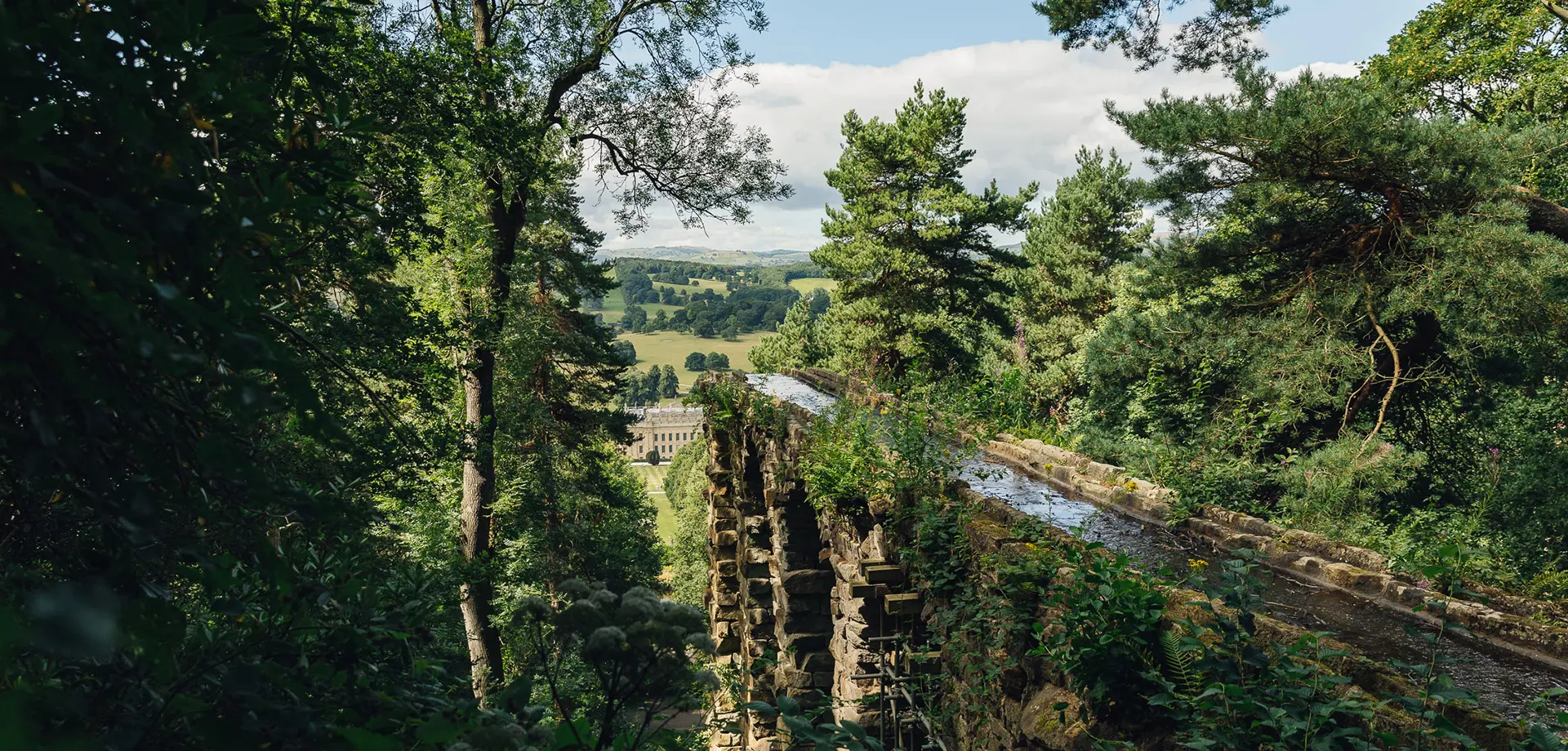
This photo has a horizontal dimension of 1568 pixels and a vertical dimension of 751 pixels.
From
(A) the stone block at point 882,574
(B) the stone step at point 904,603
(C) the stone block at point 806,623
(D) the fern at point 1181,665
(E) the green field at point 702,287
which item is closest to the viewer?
(D) the fern at point 1181,665

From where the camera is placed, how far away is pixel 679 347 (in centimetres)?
10738

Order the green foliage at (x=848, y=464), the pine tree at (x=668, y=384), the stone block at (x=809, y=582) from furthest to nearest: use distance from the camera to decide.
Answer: the pine tree at (x=668, y=384) → the stone block at (x=809, y=582) → the green foliage at (x=848, y=464)

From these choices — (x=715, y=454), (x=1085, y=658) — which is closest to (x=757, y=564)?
(x=715, y=454)

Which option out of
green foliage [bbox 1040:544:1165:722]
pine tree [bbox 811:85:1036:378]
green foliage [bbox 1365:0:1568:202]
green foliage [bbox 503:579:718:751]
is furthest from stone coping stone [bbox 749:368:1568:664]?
pine tree [bbox 811:85:1036:378]

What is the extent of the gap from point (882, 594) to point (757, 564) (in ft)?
27.9

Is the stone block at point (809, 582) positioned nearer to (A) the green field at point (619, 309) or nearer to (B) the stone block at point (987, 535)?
(B) the stone block at point (987, 535)

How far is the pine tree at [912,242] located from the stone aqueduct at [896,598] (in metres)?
6.89

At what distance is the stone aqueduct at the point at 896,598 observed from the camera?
159 inches

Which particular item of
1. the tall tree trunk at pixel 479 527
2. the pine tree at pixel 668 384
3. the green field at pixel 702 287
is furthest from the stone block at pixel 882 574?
the green field at pixel 702 287

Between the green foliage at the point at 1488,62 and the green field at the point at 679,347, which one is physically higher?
the green foliage at the point at 1488,62

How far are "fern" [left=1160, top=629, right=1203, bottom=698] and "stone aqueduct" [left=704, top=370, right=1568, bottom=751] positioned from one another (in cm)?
39

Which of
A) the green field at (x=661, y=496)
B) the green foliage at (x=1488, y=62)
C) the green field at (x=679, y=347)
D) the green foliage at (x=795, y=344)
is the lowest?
the green field at (x=661, y=496)

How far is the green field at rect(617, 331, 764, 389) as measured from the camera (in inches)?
3829

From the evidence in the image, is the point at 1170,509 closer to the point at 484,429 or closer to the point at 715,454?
the point at 484,429
